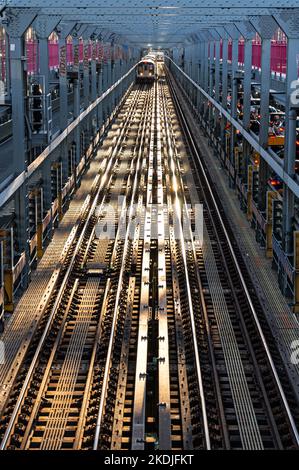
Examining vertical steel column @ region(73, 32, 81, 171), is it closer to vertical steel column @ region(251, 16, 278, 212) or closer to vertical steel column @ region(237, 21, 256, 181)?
vertical steel column @ region(237, 21, 256, 181)

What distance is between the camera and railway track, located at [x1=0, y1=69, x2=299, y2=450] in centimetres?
757

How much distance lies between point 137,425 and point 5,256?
3.85 m

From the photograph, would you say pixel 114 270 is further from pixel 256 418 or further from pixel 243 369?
pixel 256 418

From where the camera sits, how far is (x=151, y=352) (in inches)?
370

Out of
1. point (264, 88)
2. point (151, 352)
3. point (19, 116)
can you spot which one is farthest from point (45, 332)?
point (264, 88)

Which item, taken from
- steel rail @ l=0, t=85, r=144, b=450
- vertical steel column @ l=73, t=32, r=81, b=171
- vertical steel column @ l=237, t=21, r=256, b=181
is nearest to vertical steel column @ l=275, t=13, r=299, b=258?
steel rail @ l=0, t=85, r=144, b=450

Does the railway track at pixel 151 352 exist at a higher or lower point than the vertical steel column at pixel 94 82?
lower

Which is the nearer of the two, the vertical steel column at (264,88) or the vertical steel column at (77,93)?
the vertical steel column at (264,88)

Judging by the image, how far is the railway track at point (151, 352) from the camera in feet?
24.8

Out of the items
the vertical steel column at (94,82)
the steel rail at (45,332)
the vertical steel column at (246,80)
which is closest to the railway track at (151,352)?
the steel rail at (45,332)

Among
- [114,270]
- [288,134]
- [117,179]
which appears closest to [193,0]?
[288,134]

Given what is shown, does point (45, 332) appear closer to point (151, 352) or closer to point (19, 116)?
point (151, 352)

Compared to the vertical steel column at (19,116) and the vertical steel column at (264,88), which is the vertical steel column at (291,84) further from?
the vertical steel column at (19,116)

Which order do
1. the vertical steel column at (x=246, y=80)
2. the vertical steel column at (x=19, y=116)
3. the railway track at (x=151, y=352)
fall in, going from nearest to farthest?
the railway track at (x=151, y=352)
the vertical steel column at (x=19, y=116)
the vertical steel column at (x=246, y=80)
